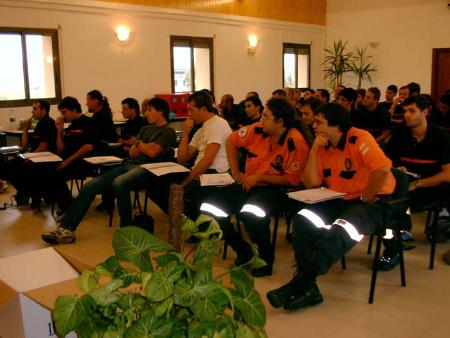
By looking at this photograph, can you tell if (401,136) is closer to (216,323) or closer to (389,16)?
(216,323)

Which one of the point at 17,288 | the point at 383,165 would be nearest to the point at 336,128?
the point at 383,165

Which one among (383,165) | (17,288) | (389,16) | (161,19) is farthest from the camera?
(389,16)

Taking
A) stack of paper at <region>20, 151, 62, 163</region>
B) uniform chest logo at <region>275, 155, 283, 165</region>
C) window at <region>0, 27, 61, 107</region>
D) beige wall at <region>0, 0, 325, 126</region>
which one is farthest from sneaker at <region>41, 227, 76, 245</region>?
window at <region>0, 27, 61, 107</region>

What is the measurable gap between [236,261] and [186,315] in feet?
7.84

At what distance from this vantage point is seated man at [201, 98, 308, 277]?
137 inches

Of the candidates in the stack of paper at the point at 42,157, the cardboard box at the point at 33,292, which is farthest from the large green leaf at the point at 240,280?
the stack of paper at the point at 42,157

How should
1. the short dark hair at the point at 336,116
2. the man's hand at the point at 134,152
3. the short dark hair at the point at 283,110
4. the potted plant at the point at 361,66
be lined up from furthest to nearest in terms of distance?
the potted plant at the point at 361,66 → the man's hand at the point at 134,152 → the short dark hair at the point at 283,110 → the short dark hair at the point at 336,116

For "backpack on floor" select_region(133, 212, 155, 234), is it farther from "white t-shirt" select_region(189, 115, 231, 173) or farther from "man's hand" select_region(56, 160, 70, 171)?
"man's hand" select_region(56, 160, 70, 171)

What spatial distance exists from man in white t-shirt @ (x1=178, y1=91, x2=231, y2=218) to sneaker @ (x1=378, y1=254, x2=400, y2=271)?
4.38 feet

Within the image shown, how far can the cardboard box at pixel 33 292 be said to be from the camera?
1622 millimetres

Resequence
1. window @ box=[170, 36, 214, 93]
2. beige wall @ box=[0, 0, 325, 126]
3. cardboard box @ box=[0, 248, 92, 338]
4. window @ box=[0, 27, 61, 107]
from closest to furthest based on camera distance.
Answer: cardboard box @ box=[0, 248, 92, 338], window @ box=[0, 27, 61, 107], beige wall @ box=[0, 0, 325, 126], window @ box=[170, 36, 214, 93]

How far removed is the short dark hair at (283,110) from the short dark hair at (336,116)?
0.36 metres

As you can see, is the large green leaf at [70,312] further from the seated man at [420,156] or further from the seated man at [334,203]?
Result: the seated man at [420,156]

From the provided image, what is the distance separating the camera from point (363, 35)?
12.8 metres
